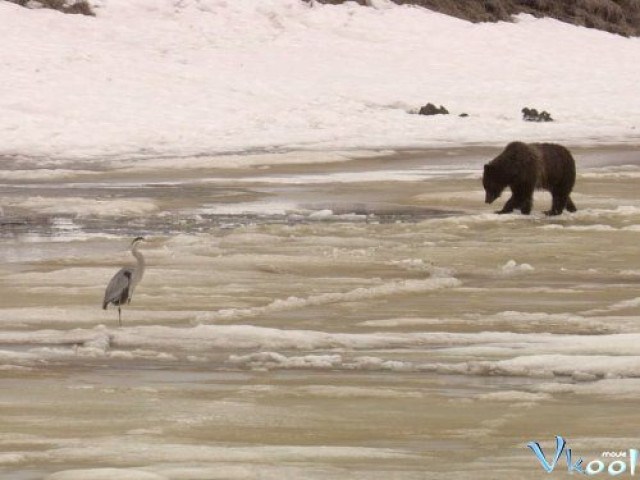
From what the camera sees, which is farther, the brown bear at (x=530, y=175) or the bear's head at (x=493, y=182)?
the bear's head at (x=493, y=182)

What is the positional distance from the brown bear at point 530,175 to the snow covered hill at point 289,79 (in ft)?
38.4

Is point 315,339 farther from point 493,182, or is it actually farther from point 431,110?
point 431,110

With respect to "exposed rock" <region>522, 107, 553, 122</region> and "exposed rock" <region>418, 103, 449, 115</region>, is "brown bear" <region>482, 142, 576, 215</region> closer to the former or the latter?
"exposed rock" <region>418, 103, 449, 115</region>

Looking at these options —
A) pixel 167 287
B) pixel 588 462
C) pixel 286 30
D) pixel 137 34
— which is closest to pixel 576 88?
pixel 286 30

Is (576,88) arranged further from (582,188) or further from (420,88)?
(582,188)

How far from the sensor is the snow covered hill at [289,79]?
3197 cm

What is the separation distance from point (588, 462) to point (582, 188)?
15680 mm

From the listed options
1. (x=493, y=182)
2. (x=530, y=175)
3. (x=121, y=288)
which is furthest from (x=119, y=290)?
(x=493, y=182)

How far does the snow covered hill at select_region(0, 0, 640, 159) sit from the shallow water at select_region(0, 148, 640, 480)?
12066 millimetres

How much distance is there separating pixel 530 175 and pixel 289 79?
20984mm

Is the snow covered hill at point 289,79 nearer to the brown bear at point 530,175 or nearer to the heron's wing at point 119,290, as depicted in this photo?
the brown bear at point 530,175

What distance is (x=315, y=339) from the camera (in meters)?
9.93

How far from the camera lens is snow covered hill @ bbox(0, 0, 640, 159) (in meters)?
32.0

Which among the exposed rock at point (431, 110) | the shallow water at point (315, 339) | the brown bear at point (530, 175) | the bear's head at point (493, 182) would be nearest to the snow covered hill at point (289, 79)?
the exposed rock at point (431, 110)
